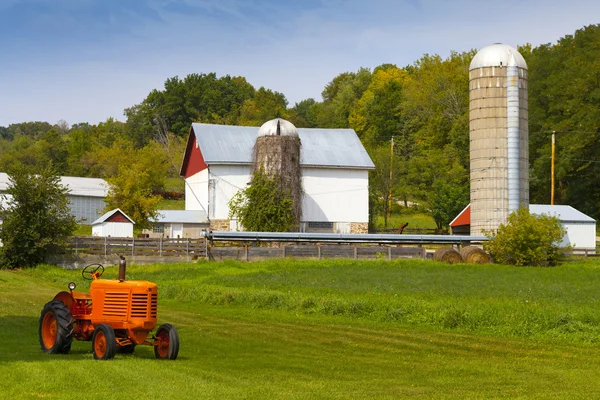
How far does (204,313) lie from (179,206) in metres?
66.2

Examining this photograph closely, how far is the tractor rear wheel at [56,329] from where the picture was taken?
643 inches

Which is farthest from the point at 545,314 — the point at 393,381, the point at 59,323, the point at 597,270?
the point at 597,270

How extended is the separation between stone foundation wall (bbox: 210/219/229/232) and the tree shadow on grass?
41.2 metres

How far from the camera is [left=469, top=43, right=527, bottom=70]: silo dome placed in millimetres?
57656

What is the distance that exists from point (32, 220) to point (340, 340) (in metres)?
31.5

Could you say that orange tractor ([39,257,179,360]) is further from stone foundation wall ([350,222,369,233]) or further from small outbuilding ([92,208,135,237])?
stone foundation wall ([350,222,369,233])

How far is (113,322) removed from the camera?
16141 mm

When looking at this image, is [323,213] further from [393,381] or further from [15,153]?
[15,153]

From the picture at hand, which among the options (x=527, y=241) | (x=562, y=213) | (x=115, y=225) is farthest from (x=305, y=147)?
(x=527, y=241)

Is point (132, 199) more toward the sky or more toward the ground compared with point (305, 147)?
more toward the ground

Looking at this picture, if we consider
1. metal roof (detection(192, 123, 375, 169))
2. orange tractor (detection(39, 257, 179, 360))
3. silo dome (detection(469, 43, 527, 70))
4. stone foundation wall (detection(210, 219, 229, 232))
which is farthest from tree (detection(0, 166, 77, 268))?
orange tractor (detection(39, 257, 179, 360))

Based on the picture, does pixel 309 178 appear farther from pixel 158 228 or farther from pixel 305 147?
pixel 158 228

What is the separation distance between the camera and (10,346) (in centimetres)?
1775

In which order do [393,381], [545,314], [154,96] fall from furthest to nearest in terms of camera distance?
[154,96], [545,314], [393,381]
